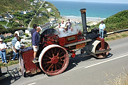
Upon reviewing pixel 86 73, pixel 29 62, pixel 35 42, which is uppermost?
pixel 35 42

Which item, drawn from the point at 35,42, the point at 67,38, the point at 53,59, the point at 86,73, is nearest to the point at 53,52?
the point at 53,59

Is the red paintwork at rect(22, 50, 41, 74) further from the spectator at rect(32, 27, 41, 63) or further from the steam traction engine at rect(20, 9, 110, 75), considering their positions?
the spectator at rect(32, 27, 41, 63)

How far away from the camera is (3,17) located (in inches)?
2953

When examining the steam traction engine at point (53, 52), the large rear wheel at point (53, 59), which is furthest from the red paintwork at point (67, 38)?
the large rear wheel at point (53, 59)

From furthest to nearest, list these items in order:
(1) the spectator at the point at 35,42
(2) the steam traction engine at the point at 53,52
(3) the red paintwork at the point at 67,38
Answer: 1. (3) the red paintwork at the point at 67,38
2. (2) the steam traction engine at the point at 53,52
3. (1) the spectator at the point at 35,42

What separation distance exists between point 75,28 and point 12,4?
319 feet

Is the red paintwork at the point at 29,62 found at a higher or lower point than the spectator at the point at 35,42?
lower

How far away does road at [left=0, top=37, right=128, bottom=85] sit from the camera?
18.2 feet

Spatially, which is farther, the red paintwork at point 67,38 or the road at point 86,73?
the red paintwork at point 67,38

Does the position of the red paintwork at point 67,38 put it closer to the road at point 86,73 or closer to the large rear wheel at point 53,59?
the large rear wheel at point 53,59

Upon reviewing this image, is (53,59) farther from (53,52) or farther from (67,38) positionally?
(67,38)

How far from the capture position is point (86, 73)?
6137 millimetres

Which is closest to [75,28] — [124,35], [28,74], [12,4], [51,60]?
[51,60]

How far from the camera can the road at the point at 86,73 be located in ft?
18.2
